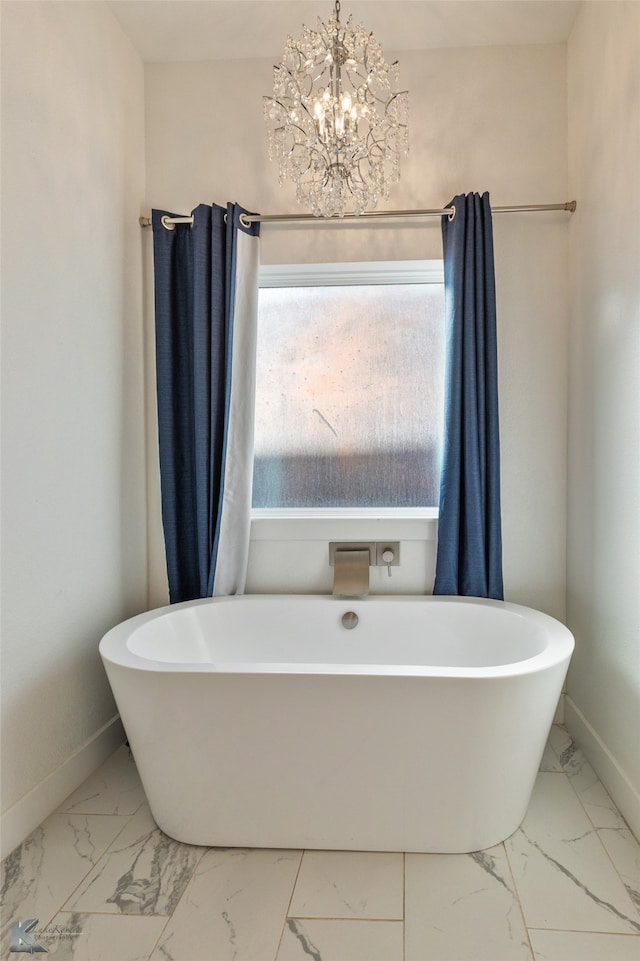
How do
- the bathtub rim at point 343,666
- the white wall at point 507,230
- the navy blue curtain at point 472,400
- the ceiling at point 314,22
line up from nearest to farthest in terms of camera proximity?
the bathtub rim at point 343,666, the ceiling at point 314,22, the navy blue curtain at point 472,400, the white wall at point 507,230

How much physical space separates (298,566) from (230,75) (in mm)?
2162

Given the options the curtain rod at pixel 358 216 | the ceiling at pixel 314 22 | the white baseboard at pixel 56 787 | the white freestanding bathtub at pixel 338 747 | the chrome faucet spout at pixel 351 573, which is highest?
the ceiling at pixel 314 22

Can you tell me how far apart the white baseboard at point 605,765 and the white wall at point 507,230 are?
425mm

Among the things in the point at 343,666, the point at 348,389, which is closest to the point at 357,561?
the point at 348,389

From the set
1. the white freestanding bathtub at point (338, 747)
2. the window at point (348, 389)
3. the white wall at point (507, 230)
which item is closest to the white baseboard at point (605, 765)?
the white freestanding bathtub at point (338, 747)

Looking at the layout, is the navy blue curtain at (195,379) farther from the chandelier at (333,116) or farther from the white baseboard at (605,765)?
the white baseboard at (605,765)

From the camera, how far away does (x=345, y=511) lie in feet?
9.16

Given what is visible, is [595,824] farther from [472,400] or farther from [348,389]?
[348,389]

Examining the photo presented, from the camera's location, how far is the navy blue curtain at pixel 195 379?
2.58 meters

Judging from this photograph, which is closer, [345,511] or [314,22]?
[314,22]

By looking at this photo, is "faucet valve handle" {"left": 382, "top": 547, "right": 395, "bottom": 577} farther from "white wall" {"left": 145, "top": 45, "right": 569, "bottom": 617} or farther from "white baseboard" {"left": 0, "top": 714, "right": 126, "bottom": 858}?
"white baseboard" {"left": 0, "top": 714, "right": 126, "bottom": 858}
